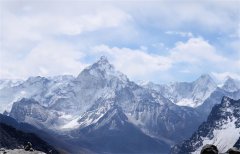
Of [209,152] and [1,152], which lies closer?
[209,152]

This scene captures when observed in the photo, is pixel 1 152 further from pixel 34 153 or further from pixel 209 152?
pixel 209 152

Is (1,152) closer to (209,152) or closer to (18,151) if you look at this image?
(18,151)

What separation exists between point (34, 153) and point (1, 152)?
4.61 meters

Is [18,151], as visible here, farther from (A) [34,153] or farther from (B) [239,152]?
(B) [239,152]

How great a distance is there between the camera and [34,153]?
6694 centimetres

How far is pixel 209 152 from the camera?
157 ft

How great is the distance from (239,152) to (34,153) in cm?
2839

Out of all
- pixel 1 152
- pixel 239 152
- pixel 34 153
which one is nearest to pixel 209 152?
pixel 239 152

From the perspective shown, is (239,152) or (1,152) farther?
(1,152)

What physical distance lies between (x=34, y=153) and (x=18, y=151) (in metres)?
2.97

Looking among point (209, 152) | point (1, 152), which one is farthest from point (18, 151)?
point (209, 152)

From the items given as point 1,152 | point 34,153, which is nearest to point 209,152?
point 34,153

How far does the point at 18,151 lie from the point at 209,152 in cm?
2971

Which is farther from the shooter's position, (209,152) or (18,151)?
(18,151)
